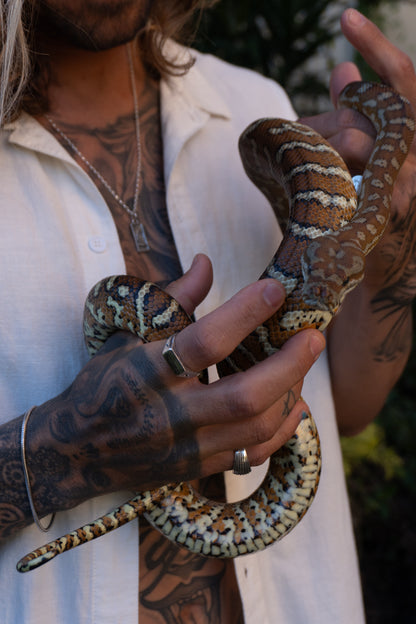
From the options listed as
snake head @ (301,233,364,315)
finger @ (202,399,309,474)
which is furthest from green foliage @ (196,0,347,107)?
finger @ (202,399,309,474)

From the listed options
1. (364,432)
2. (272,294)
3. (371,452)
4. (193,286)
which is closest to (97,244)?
(193,286)

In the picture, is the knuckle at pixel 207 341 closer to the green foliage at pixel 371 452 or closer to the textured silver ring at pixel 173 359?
the textured silver ring at pixel 173 359

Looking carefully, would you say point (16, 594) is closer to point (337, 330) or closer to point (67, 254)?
point (67, 254)

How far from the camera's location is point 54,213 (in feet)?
7.13

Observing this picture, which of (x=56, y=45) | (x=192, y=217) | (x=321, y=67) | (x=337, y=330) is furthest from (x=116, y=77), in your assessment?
(x=321, y=67)

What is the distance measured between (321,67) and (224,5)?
5.91 feet

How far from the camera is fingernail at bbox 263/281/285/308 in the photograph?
150 cm

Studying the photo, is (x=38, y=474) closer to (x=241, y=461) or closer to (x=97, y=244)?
(x=241, y=461)

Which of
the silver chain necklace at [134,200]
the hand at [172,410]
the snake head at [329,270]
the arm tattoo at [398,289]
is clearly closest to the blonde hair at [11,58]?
the silver chain necklace at [134,200]

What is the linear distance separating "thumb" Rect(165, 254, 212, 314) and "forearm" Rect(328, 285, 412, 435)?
0.86 meters

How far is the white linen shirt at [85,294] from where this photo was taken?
1960mm

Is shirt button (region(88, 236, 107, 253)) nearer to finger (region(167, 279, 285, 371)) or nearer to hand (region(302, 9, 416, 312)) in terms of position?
finger (region(167, 279, 285, 371))

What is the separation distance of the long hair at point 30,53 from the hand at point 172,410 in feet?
3.06

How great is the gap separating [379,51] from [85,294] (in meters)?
1.35
